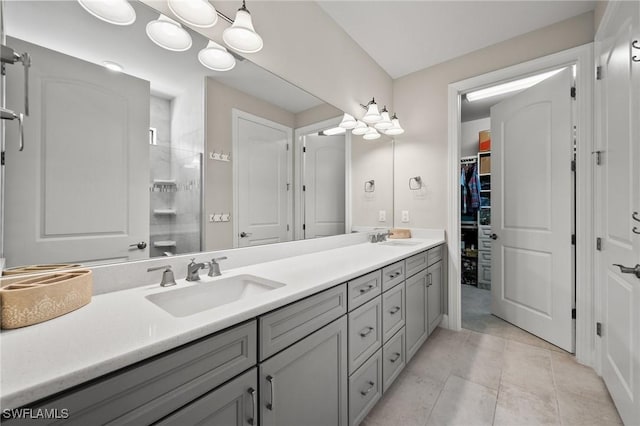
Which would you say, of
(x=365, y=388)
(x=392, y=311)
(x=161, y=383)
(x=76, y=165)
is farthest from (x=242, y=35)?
(x=365, y=388)

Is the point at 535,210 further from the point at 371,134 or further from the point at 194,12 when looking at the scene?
the point at 194,12

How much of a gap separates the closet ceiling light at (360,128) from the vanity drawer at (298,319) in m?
1.69

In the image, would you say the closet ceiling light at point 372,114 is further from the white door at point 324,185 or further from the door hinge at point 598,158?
the door hinge at point 598,158

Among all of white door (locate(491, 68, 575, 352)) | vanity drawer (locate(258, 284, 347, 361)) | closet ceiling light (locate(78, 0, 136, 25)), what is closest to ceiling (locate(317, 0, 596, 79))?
white door (locate(491, 68, 575, 352))

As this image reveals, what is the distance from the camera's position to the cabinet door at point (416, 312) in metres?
1.84

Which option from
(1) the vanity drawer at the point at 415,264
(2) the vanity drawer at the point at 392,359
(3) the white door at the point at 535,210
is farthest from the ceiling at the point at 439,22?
(2) the vanity drawer at the point at 392,359

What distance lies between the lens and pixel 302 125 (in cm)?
190

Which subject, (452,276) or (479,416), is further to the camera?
(452,276)

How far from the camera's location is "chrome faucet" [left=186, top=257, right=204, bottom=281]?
3.78ft

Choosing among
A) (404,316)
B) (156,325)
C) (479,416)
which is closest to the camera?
(156,325)

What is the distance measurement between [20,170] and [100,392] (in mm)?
790

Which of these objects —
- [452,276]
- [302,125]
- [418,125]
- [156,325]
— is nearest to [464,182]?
[418,125]

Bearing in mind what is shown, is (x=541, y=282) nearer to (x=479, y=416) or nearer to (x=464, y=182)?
(x=479, y=416)

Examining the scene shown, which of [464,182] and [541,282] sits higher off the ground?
[464,182]
